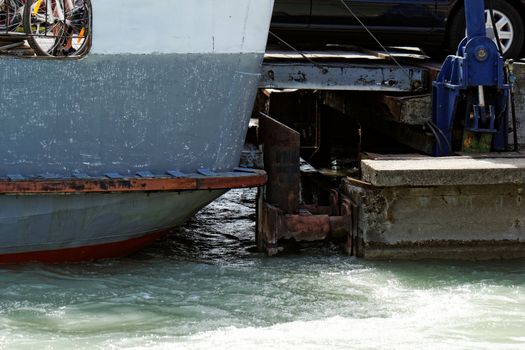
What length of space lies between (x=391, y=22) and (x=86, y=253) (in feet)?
11.6

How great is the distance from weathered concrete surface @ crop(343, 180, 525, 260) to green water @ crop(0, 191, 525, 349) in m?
0.13

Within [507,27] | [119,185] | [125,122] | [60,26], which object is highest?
[507,27]

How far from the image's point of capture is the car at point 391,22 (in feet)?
32.1

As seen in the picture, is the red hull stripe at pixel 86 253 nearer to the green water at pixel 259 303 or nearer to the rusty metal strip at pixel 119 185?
the green water at pixel 259 303

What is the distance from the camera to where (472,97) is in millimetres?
8914

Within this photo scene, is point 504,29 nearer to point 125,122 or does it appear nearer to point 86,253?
point 125,122

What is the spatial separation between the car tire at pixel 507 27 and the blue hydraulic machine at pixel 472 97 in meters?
1.22

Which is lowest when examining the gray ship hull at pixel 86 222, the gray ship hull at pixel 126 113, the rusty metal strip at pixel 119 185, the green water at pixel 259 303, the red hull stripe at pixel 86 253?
the green water at pixel 259 303

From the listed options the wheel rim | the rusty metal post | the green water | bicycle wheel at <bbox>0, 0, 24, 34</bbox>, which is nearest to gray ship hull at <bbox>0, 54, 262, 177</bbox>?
bicycle wheel at <bbox>0, 0, 24, 34</bbox>

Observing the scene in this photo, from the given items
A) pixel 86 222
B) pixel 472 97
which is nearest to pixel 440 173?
pixel 472 97

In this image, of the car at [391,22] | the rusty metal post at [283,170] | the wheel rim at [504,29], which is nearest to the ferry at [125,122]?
the rusty metal post at [283,170]

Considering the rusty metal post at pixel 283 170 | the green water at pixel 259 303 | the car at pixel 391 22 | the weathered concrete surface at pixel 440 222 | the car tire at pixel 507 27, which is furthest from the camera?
the car tire at pixel 507 27

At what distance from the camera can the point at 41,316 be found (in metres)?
6.99

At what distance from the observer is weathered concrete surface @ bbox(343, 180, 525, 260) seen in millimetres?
8375
